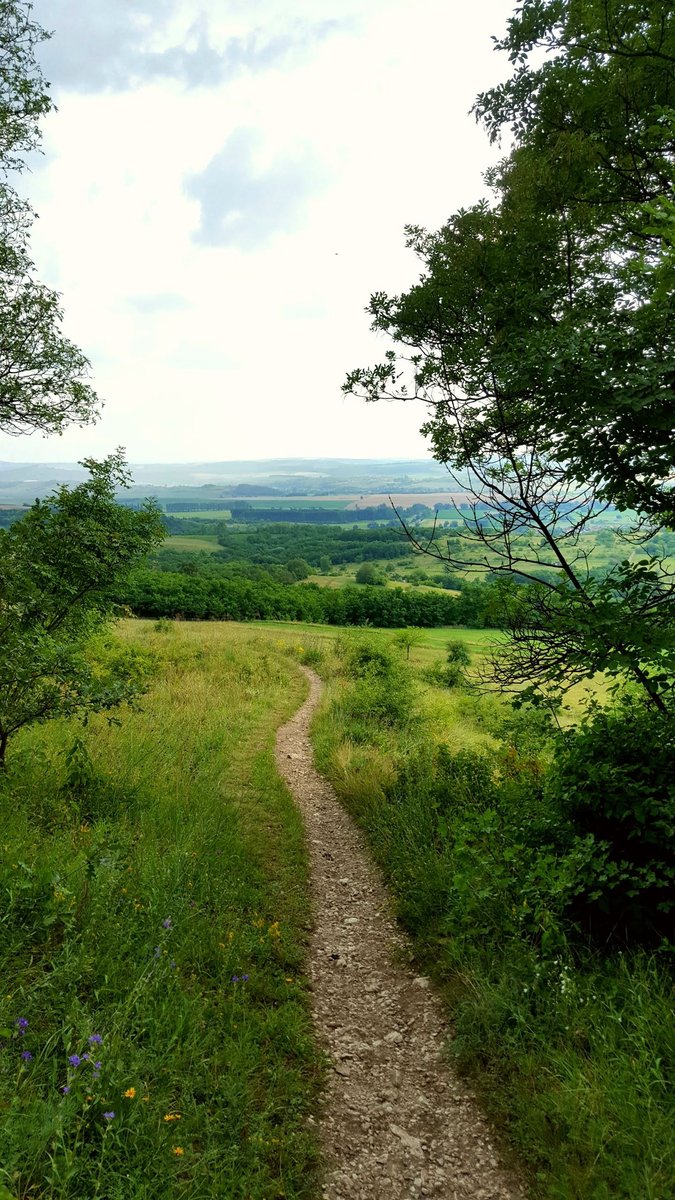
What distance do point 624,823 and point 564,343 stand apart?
3.81m

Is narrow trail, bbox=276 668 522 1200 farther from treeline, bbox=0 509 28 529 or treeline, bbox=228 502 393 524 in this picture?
treeline, bbox=228 502 393 524

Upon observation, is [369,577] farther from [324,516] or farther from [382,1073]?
[324,516]

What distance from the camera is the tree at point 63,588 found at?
18.7 ft

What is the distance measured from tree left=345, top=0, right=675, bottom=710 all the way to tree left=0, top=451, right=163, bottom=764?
3.38 meters

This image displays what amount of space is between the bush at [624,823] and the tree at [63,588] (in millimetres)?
5288

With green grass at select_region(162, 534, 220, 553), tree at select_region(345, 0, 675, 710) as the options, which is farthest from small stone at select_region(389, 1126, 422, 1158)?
green grass at select_region(162, 534, 220, 553)

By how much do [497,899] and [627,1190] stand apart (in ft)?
7.39

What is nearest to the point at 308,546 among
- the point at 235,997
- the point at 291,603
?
the point at 291,603

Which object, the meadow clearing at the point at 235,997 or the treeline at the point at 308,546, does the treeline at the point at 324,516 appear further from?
the meadow clearing at the point at 235,997

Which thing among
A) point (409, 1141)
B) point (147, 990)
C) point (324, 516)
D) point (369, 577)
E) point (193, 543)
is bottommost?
point (369, 577)

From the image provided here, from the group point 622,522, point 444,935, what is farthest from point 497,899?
point 622,522

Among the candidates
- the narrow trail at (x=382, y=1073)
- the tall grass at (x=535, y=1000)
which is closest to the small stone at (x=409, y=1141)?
the narrow trail at (x=382, y=1073)

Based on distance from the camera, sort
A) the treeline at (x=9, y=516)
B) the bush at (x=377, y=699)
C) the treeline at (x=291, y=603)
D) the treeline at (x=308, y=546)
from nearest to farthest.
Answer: the treeline at (x=9, y=516) < the bush at (x=377, y=699) < the treeline at (x=291, y=603) < the treeline at (x=308, y=546)

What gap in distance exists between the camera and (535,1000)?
3807 millimetres
